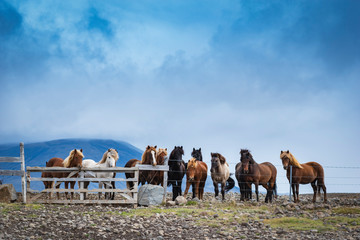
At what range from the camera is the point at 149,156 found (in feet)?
53.2

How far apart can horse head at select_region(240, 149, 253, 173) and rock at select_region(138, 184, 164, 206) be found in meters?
4.27

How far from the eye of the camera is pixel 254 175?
1753 cm

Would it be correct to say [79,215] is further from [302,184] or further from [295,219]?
[302,184]

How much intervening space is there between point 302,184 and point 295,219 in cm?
777

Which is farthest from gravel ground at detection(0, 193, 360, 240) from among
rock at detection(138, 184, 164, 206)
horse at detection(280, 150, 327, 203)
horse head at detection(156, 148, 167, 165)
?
horse at detection(280, 150, 327, 203)

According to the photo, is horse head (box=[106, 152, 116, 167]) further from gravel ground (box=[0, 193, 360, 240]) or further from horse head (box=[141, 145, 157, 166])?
gravel ground (box=[0, 193, 360, 240])

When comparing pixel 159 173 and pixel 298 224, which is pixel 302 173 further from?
pixel 298 224

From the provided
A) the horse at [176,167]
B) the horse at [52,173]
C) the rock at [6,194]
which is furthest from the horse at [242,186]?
the rock at [6,194]

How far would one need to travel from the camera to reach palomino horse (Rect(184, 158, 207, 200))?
16.8 metres

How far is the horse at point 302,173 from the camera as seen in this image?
18.2 m

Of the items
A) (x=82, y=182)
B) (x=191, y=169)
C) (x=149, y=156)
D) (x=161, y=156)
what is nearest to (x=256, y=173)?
(x=191, y=169)

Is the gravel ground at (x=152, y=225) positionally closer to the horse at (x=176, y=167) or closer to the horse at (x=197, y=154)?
the horse at (x=176, y=167)

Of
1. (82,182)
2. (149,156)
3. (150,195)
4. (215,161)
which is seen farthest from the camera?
(215,161)

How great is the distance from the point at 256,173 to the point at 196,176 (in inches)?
113
